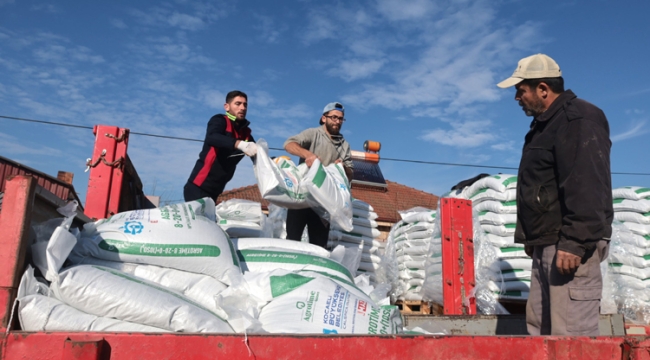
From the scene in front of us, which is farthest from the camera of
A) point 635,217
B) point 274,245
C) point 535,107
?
point 635,217

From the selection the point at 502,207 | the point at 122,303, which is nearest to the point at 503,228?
the point at 502,207

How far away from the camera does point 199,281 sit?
2340mm

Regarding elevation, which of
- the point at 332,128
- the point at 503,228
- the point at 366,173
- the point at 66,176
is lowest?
the point at 503,228

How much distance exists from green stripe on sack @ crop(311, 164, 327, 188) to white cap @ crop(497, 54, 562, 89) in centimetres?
128

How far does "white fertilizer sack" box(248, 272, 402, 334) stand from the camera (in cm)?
198

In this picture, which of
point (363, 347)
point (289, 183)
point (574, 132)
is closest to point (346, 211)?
point (289, 183)

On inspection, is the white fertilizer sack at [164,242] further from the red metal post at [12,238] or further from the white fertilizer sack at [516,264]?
the white fertilizer sack at [516,264]

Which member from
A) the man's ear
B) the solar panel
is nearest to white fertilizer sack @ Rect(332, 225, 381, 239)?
the man's ear

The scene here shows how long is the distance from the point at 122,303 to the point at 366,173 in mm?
8295

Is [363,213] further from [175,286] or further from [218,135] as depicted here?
[175,286]

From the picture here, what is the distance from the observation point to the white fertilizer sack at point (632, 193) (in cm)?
458

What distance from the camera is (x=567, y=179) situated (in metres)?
2.10

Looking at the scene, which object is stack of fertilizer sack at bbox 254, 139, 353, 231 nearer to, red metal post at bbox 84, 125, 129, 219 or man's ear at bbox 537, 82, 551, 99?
red metal post at bbox 84, 125, 129, 219

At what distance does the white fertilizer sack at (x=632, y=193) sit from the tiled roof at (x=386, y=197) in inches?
274
